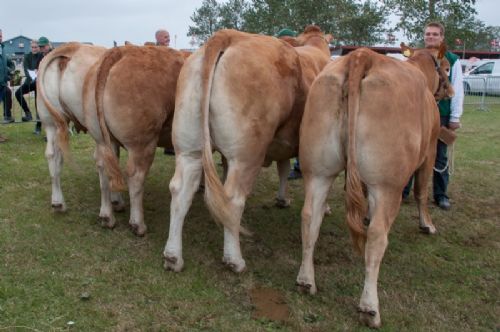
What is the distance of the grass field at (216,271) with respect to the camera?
10.5ft

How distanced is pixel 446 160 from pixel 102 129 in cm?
410

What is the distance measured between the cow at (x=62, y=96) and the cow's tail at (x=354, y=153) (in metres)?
2.59

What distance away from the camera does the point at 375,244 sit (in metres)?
3.15

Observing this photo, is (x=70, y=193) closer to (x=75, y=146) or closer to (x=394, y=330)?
(x=75, y=146)

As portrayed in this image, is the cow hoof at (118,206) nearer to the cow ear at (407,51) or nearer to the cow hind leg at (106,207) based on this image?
the cow hind leg at (106,207)

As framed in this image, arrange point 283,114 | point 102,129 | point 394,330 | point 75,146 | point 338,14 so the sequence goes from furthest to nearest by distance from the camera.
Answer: point 338,14 → point 75,146 → point 102,129 → point 283,114 → point 394,330

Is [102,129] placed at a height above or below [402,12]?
below

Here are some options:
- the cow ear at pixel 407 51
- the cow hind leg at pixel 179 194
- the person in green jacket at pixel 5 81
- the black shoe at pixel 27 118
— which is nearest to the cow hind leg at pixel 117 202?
the cow hind leg at pixel 179 194

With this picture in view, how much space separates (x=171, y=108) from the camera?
4379mm

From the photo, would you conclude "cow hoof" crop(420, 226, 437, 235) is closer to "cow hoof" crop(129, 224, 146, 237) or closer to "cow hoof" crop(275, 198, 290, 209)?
"cow hoof" crop(275, 198, 290, 209)

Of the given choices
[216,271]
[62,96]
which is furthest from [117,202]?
[216,271]

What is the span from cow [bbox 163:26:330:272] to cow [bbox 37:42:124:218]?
1.39m

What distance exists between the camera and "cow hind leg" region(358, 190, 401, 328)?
10.3 feet

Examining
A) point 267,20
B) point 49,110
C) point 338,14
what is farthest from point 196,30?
point 49,110
